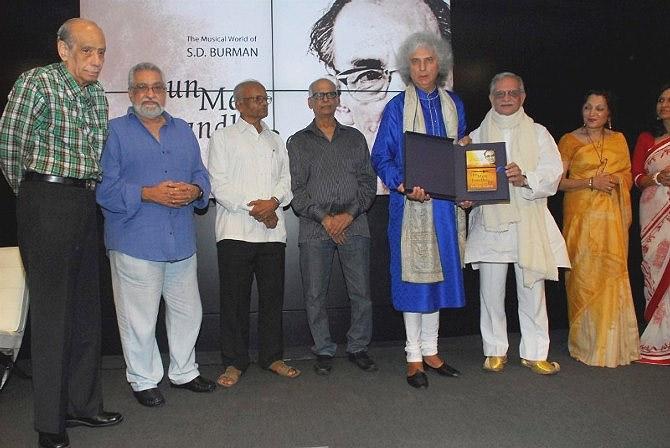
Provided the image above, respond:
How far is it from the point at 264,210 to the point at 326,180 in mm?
450

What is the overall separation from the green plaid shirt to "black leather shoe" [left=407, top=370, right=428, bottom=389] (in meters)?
1.99

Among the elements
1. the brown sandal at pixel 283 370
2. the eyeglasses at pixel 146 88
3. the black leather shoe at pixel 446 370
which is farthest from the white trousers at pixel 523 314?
the eyeglasses at pixel 146 88

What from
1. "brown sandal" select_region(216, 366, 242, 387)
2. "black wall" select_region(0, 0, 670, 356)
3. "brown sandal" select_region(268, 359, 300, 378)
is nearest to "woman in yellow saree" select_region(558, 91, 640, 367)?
"black wall" select_region(0, 0, 670, 356)

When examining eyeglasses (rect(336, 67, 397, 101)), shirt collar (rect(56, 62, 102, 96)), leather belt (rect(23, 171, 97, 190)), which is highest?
eyeglasses (rect(336, 67, 397, 101))

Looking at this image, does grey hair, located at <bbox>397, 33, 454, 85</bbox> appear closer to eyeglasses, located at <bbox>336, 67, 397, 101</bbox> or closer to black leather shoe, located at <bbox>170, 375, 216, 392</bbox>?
eyeglasses, located at <bbox>336, 67, 397, 101</bbox>

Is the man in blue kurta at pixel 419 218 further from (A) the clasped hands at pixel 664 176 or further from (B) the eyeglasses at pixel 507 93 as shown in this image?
(A) the clasped hands at pixel 664 176

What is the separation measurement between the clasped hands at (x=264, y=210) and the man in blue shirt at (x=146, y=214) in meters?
0.31

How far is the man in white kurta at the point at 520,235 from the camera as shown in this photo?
12.5 feet

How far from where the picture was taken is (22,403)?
351 centimetres

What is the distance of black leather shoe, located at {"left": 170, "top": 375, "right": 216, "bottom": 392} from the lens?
3604mm

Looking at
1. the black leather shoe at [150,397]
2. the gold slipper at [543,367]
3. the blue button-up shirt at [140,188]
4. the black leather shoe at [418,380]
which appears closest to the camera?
the blue button-up shirt at [140,188]

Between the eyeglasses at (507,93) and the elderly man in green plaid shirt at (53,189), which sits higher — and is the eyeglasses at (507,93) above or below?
above

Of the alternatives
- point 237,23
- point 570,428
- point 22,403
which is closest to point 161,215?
point 22,403

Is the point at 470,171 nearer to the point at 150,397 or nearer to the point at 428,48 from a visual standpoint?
the point at 428,48
